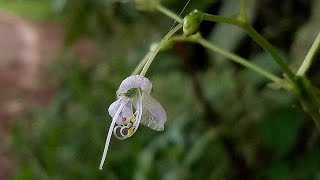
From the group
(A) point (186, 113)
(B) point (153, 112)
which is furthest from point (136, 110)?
(A) point (186, 113)

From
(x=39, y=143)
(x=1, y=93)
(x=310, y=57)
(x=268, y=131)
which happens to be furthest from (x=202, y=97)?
(x=1, y=93)

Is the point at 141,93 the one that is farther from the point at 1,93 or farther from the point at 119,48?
the point at 1,93

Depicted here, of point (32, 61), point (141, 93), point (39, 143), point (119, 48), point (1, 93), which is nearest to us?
point (141, 93)

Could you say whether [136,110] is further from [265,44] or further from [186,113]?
[186,113]

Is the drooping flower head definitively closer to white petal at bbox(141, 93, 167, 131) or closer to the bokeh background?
white petal at bbox(141, 93, 167, 131)

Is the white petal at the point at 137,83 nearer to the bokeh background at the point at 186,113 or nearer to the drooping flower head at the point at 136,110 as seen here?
the drooping flower head at the point at 136,110

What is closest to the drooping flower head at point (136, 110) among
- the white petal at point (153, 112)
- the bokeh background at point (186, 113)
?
the white petal at point (153, 112)
